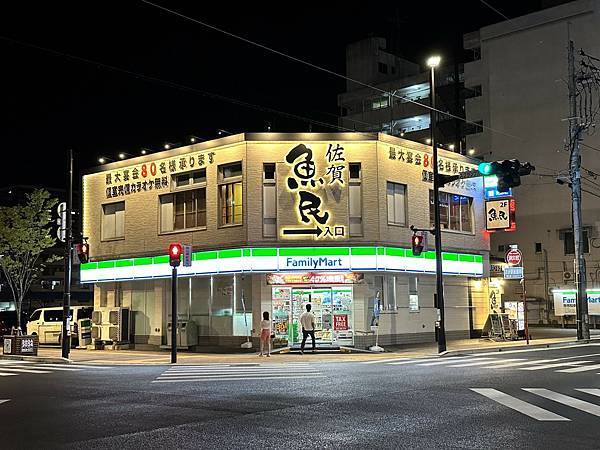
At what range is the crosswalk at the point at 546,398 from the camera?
10.8 metres

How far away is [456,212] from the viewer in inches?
1299

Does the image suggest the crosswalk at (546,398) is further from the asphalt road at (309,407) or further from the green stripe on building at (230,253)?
the green stripe on building at (230,253)

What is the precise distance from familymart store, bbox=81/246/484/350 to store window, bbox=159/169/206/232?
167 cm

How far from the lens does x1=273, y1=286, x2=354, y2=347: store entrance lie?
88.7 ft

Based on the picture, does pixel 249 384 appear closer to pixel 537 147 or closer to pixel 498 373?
pixel 498 373

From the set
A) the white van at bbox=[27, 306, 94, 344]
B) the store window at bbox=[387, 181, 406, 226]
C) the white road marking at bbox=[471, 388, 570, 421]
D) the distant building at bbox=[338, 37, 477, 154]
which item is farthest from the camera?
the distant building at bbox=[338, 37, 477, 154]

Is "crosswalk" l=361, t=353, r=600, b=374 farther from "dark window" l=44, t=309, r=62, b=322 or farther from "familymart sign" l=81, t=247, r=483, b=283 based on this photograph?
"dark window" l=44, t=309, r=62, b=322

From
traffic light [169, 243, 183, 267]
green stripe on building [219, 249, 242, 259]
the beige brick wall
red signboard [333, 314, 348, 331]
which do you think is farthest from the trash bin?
red signboard [333, 314, 348, 331]

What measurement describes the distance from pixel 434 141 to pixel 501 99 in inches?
1243

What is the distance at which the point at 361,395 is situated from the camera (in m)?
13.3

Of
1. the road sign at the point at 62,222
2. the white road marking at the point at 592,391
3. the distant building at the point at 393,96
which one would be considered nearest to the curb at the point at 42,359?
the road sign at the point at 62,222

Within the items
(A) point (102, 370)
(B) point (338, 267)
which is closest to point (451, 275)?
(B) point (338, 267)

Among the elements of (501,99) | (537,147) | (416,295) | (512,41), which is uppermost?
(512,41)

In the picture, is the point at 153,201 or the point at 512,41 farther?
the point at 512,41
